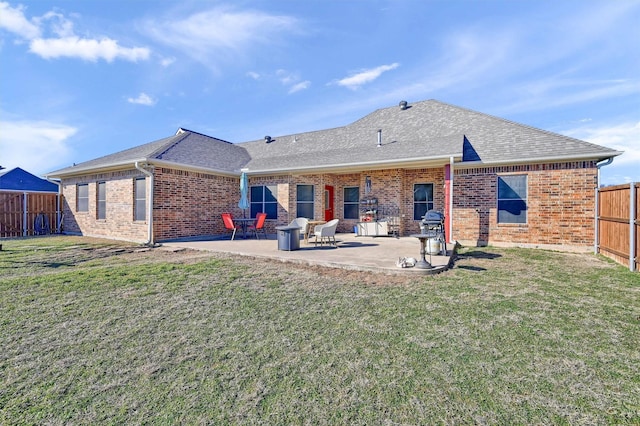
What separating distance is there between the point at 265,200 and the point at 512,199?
394 inches

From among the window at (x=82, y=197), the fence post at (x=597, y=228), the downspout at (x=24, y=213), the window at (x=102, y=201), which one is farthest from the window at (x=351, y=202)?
the downspout at (x=24, y=213)

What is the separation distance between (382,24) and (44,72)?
35.5 feet

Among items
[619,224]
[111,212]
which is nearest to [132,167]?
[111,212]

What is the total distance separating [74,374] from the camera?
106 inches

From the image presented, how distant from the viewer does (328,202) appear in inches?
567

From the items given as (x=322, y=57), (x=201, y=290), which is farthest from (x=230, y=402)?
(x=322, y=57)

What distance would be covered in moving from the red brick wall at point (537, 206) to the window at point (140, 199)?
11.5 meters

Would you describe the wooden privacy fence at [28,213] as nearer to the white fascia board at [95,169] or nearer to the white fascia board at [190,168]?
the white fascia board at [95,169]

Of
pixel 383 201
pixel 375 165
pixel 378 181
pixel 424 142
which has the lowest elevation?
pixel 383 201

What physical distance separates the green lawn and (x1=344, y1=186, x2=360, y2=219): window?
8.52m

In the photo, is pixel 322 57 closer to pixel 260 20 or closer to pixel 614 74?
pixel 260 20

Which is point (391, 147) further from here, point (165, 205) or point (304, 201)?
point (165, 205)

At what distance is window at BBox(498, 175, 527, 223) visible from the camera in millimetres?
9820

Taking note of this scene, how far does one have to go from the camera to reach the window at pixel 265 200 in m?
14.0
